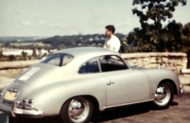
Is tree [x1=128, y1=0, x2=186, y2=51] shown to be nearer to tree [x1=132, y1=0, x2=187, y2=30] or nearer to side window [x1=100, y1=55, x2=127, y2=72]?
→ tree [x1=132, y1=0, x2=187, y2=30]

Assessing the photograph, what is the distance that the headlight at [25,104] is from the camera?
6230 mm

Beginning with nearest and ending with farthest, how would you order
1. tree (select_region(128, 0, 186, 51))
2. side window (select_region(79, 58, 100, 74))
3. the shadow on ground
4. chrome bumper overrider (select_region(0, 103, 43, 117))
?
1. chrome bumper overrider (select_region(0, 103, 43, 117))
2. side window (select_region(79, 58, 100, 74))
3. the shadow on ground
4. tree (select_region(128, 0, 186, 51))

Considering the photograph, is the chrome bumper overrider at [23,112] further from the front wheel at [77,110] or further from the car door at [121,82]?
the car door at [121,82]

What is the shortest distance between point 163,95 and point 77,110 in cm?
239

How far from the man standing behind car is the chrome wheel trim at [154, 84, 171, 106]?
1514 mm

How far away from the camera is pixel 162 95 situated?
324 inches

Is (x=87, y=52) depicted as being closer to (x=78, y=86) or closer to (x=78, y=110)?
(x=78, y=86)

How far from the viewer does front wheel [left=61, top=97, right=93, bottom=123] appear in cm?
655

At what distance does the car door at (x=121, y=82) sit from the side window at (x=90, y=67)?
149 mm

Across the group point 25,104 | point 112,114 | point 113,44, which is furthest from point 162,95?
point 25,104

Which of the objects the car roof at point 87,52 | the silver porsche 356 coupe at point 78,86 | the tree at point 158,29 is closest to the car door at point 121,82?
the silver porsche 356 coupe at point 78,86

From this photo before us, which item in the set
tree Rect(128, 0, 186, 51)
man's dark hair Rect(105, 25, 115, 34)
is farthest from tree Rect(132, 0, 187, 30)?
man's dark hair Rect(105, 25, 115, 34)

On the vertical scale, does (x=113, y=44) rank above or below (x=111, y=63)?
above

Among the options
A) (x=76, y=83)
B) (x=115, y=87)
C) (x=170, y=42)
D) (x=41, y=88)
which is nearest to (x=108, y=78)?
(x=115, y=87)
